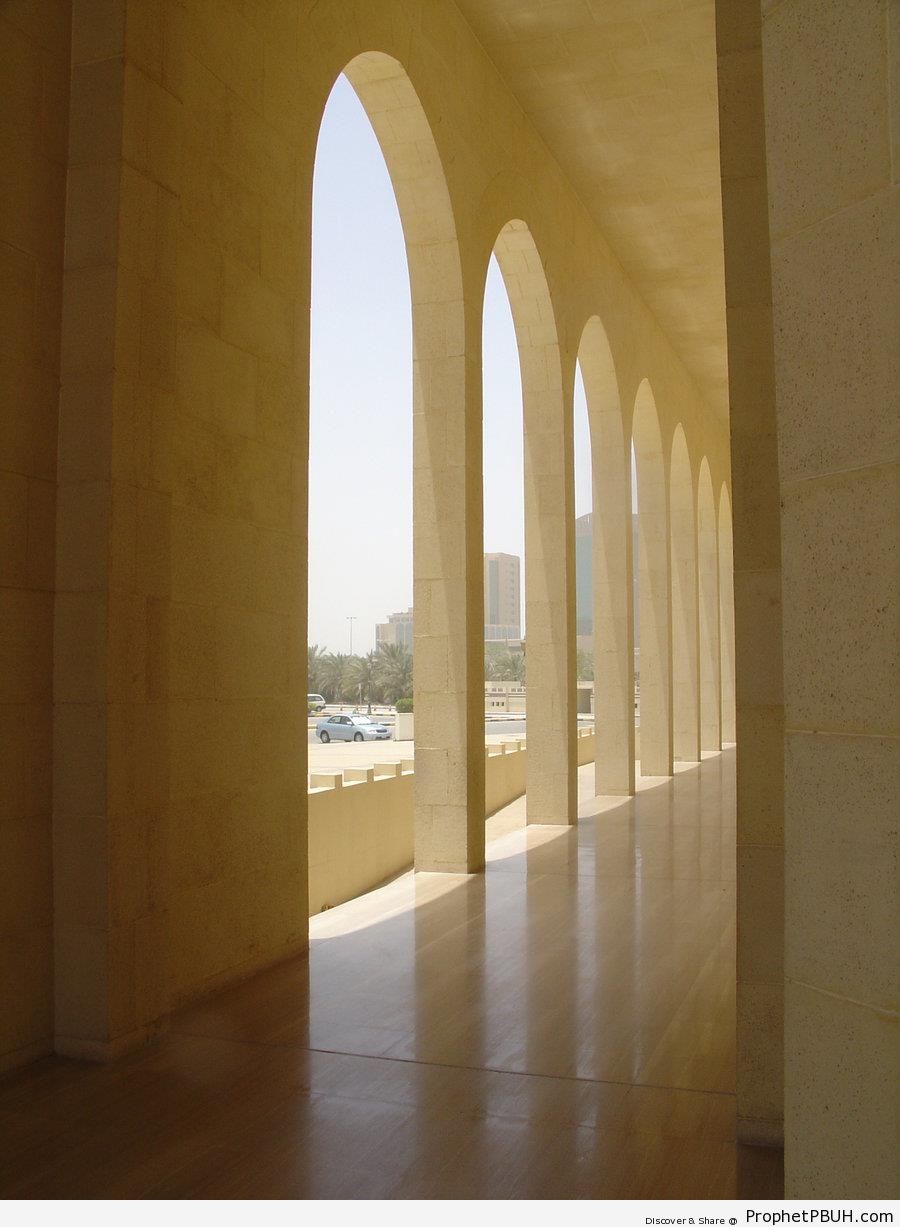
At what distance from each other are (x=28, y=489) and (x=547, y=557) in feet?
32.4

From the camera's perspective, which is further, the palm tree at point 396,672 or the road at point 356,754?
Result: the palm tree at point 396,672

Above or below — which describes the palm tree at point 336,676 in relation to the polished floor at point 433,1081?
above

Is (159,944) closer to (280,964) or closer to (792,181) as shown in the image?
(280,964)

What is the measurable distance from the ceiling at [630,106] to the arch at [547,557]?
81.4 inches

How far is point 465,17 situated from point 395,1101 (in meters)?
10.6

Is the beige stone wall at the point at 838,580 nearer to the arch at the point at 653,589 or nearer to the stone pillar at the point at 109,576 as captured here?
the stone pillar at the point at 109,576

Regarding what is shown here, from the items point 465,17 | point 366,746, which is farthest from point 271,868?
point 366,746

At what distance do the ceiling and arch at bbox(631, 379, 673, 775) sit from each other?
347cm

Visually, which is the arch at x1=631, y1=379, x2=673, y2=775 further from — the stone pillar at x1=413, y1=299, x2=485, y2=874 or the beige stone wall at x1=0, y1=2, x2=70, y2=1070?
the beige stone wall at x1=0, y1=2, x2=70, y2=1070

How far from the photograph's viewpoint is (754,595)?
177 inches

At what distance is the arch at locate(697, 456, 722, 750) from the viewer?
28.8 metres

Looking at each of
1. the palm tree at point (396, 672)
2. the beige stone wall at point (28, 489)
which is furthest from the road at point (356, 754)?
the palm tree at point (396, 672)

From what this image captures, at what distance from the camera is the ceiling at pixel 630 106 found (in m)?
11.6

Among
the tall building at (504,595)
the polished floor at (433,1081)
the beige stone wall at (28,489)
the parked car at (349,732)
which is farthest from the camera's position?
the tall building at (504,595)
